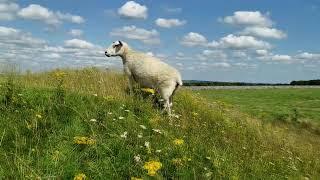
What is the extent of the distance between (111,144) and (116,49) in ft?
28.6

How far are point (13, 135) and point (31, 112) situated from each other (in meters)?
1.44

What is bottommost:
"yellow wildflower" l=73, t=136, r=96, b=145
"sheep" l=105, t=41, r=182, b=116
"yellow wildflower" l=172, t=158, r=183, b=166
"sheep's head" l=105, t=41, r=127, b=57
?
"yellow wildflower" l=172, t=158, r=183, b=166

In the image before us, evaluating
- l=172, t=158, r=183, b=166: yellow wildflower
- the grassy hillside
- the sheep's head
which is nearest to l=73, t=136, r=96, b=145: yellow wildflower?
the grassy hillside

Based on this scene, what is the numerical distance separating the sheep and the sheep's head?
307 millimetres

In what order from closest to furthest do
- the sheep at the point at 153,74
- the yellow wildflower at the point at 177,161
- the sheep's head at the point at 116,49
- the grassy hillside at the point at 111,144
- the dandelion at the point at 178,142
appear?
the grassy hillside at the point at 111,144, the yellow wildflower at the point at 177,161, the dandelion at the point at 178,142, the sheep at the point at 153,74, the sheep's head at the point at 116,49

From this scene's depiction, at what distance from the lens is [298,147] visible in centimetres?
1733

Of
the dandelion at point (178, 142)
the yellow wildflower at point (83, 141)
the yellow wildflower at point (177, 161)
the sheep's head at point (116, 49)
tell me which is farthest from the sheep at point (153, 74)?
the yellow wildflower at point (177, 161)

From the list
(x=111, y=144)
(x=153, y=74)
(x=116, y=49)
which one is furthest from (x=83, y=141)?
(x=116, y=49)

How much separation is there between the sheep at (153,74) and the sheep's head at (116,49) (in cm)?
31

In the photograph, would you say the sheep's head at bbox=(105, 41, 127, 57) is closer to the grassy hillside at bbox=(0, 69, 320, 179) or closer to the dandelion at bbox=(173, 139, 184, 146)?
the grassy hillside at bbox=(0, 69, 320, 179)

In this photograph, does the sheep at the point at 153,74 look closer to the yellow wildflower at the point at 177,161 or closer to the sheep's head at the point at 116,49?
the sheep's head at the point at 116,49

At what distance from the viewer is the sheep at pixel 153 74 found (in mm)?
15930

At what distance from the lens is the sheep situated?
15.9 metres

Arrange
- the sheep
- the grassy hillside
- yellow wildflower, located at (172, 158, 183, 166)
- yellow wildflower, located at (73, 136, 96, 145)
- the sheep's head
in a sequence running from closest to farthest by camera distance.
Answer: the grassy hillside
yellow wildflower, located at (172, 158, 183, 166)
yellow wildflower, located at (73, 136, 96, 145)
the sheep
the sheep's head
